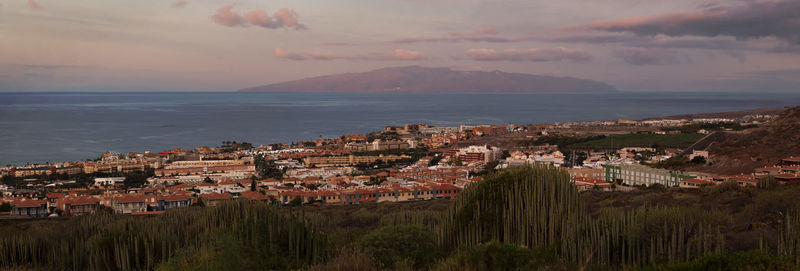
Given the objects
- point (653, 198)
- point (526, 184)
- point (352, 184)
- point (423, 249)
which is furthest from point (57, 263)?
point (352, 184)

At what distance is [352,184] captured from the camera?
27516mm

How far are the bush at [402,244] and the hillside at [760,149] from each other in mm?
21145

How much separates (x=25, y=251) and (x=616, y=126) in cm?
6625

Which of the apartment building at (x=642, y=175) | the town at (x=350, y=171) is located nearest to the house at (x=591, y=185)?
the town at (x=350, y=171)

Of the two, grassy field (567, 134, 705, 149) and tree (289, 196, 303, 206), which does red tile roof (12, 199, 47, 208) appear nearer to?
tree (289, 196, 303, 206)

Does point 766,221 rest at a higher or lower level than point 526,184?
lower

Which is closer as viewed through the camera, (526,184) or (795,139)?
(526,184)

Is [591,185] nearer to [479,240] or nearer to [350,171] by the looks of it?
[350,171]

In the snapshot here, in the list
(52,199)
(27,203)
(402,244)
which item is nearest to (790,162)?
(402,244)

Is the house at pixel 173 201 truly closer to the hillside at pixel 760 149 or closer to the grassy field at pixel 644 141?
the hillside at pixel 760 149

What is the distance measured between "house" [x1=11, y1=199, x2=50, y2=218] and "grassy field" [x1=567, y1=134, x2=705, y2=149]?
37.4 m

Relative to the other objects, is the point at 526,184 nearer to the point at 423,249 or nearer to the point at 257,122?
the point at 423,249

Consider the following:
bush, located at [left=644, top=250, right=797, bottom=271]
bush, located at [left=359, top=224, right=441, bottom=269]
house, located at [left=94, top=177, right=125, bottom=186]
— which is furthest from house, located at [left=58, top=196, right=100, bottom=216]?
bush, located at [left=644, top=250, right=797, bottom=271]

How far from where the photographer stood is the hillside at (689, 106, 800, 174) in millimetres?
25208
